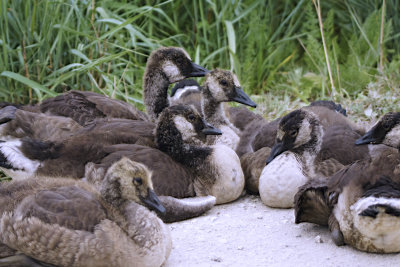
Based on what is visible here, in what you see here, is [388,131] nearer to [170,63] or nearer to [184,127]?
[184,127]

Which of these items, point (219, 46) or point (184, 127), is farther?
point (219, 46)

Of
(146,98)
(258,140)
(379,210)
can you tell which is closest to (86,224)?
(379,210)

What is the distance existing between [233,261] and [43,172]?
177 cm

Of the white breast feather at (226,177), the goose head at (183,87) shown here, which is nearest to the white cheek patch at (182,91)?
the goose head at (183,87)

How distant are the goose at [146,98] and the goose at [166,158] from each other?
96 centimetres

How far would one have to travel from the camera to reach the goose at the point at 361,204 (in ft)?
14.6

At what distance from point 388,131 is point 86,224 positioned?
8.39ft

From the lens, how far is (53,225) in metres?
4.17

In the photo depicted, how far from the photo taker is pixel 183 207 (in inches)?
215

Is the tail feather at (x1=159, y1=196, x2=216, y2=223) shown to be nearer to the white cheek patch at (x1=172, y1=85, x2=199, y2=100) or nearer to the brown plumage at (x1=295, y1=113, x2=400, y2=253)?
the brown plumage at (x1=295, y1=113, x2=400, y2=253)

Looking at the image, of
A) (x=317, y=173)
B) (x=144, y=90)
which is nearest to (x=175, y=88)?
(x=144, y=90)

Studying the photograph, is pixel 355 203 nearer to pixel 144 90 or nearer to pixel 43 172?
pixel 43 172

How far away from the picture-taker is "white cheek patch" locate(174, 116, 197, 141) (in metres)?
5.92

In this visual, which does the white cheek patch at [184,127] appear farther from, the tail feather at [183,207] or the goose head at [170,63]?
the goose head at [170,63]
